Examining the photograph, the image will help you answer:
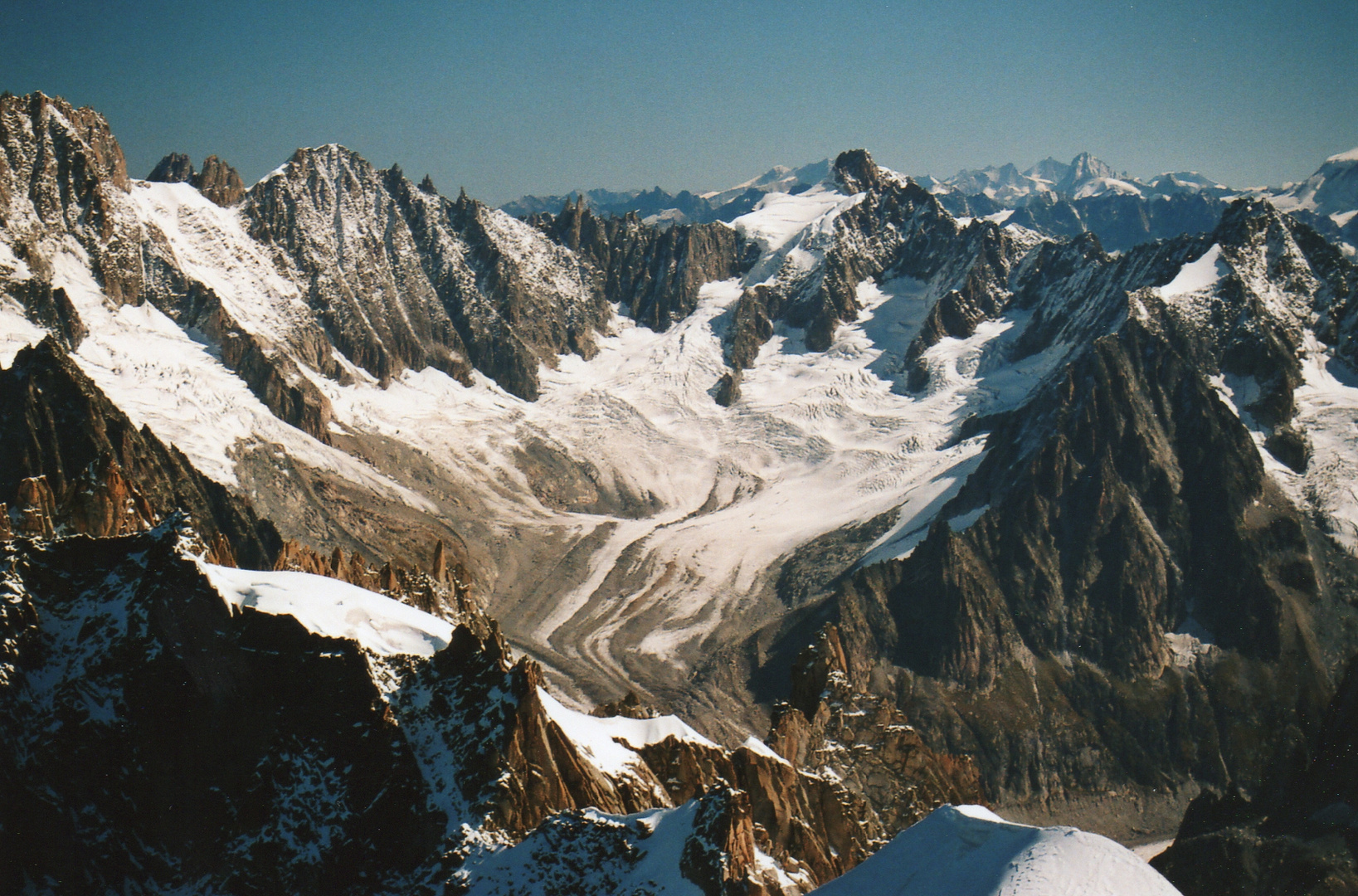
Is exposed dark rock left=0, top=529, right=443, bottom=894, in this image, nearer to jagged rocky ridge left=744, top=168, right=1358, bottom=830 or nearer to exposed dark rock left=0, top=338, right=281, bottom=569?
exposed dark rock left=0, top=338, right=281, bottom=569

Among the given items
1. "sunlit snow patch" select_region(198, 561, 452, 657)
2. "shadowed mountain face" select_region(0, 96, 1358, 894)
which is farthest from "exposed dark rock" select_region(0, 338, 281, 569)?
"sunlit snow patch" select_region(198, 561, 452, 657)

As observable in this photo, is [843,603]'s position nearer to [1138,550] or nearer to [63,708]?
[1138,550]

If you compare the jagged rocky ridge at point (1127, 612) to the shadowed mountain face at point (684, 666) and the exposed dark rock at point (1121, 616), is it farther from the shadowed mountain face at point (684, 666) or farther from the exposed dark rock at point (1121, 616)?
the shadowed mountain face at point (684, 666)

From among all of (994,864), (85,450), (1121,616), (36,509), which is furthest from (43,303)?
(994,864)

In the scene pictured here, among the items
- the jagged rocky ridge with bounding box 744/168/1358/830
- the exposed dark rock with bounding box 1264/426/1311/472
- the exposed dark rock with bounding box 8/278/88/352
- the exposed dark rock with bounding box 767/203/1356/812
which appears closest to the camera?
the exposed dark rock with bounding box 767/203/1356/812

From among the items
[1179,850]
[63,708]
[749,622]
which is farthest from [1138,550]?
[63,708]

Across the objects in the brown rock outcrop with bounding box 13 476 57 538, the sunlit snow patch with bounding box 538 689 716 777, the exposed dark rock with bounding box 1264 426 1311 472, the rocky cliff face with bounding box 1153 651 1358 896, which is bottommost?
the rocky cliff face with bounding box 1153 651 1358 896
